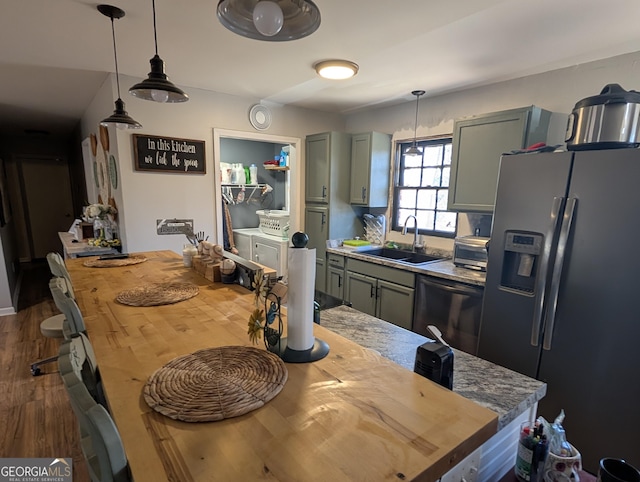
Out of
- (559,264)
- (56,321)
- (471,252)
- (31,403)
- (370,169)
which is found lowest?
(31,403)

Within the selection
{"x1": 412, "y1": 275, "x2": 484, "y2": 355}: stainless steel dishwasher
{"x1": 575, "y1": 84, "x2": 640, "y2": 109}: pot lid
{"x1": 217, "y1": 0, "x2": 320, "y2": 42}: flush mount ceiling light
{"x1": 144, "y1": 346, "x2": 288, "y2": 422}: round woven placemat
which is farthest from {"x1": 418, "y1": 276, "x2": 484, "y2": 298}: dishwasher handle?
{"x1": 217, "y1": 0, "x2": 320, "y2": 42}: flush mount ceiling light

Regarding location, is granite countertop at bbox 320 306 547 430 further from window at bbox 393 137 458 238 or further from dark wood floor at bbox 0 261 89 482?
window at bbox 393 137 458 238

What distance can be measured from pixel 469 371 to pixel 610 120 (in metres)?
1.50

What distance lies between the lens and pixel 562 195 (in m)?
1.77

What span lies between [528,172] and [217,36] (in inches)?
80.9

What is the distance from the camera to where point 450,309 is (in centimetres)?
255

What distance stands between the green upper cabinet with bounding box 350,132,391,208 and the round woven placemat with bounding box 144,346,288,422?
2.87 m

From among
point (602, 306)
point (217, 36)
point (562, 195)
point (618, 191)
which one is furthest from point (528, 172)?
point (217, 36)

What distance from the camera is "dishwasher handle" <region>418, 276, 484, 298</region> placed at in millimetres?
2385

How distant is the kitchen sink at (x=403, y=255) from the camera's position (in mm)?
3405

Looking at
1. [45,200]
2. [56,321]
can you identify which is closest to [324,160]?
[56,321]

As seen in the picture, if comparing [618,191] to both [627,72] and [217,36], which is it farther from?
[217,36]

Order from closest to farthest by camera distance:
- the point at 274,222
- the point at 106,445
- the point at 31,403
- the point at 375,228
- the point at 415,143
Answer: the point at 106,445
the point at 31,403
the point at 415,143
the point at 375,228
the point at 274,222

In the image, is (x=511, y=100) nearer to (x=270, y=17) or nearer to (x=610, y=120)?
(x=610, y=120)
